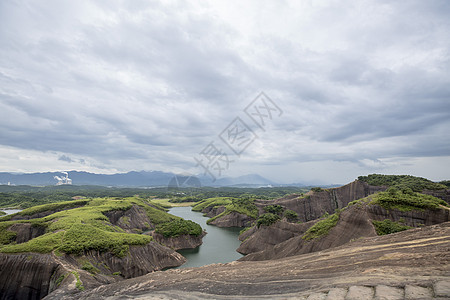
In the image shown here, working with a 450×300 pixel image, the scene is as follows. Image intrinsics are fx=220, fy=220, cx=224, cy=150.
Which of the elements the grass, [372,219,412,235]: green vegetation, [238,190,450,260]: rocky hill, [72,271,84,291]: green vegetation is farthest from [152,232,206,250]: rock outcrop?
[372,219,412,235]: green vegetation

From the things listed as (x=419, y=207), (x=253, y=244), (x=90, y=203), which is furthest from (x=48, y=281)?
(x=90, y=203)

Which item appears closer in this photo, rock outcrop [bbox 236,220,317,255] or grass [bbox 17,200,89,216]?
rock outcrop [bbox 236,220,317,255]

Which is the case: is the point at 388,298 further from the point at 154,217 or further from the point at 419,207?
the point at 154,217

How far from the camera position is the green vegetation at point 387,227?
30058mm

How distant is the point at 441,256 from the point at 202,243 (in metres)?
56.9

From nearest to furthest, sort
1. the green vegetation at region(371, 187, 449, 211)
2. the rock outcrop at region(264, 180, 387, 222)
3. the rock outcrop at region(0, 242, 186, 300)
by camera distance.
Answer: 1. the rock outcrop at region(0, 242, 186, 300)
2. the green vegetation at region(371, 187, 449, 211)
3. the rock outcrop at region(264, 180, 387, 222)

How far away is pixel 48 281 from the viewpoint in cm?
2905

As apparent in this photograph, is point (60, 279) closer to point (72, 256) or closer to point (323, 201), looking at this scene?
point (72, 256)

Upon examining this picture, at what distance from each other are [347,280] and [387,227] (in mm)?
23616

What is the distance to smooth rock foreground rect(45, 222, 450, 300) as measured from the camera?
10.6 metres

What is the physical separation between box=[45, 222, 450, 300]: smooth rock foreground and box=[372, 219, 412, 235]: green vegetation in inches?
370

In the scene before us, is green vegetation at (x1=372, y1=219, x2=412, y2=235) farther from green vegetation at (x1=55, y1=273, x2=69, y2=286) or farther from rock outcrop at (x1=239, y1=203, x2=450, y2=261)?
green vegetation at (x1=55, y1=273, x2=69, y2=286)

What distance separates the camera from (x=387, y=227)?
30.7m

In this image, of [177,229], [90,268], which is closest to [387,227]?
[90,268]
